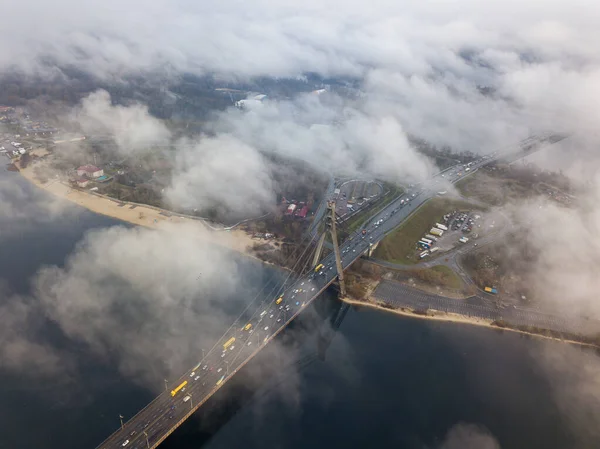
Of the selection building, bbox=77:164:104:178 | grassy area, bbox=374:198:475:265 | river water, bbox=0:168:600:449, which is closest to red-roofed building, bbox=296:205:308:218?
grassy area, bbox=374:198:475:265

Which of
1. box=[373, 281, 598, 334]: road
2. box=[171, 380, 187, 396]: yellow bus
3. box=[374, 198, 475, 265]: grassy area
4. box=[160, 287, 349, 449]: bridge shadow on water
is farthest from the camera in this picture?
box=[374, 198, 475, 265]: grassy area

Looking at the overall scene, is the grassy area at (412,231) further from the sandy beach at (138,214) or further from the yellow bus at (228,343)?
the yellow bus at (228,343)

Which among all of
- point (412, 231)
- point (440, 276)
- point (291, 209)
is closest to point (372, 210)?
point (412, 231)

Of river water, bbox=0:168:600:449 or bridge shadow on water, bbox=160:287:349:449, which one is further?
bridge shadow on water, bbox=160:287:349:449

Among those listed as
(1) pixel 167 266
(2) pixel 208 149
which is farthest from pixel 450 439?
(2) pixel 208 149

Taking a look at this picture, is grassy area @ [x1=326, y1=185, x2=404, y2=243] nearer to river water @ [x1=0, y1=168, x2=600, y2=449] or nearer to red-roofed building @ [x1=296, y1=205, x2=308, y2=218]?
red-roofed building @ [x1=296, y1=205, x2=308, y2=218]

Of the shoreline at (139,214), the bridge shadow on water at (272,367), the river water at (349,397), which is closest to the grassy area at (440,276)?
the river water at (349,397)
